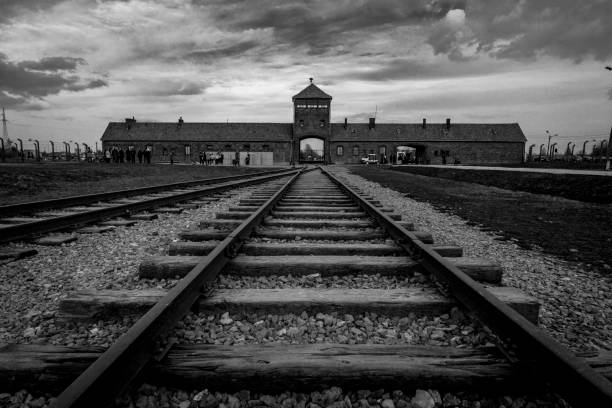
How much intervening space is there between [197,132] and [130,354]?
6297 cm

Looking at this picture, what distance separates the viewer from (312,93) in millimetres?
58875

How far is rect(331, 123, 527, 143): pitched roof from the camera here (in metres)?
61.2

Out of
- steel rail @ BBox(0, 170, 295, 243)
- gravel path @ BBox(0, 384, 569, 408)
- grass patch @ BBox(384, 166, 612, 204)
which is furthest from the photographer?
grass patch @ BBox(384, 166, 612, 204)

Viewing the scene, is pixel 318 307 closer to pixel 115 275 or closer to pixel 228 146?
pixel 115 275

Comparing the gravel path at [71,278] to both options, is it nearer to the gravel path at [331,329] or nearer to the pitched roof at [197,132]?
the gravel path at [331,329]

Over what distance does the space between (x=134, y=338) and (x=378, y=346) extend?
3.52 feet

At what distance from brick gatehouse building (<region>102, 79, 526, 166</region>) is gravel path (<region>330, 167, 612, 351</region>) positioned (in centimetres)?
5428

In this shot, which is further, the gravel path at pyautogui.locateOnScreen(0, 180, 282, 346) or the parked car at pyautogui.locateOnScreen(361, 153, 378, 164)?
the parked car at pyautogui.locateOnScreen(361, 153, 378, 164)

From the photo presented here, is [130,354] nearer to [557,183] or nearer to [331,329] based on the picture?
[331,329]

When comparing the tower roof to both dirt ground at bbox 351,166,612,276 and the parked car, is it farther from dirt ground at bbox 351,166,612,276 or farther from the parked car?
dirt ground at bbox 351,166,612,276

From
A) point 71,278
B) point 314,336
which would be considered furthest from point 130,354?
point 71,278

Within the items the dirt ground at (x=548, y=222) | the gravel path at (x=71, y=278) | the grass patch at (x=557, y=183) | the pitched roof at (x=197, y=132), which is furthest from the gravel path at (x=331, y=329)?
the pitched roof at (x=197, y=132)

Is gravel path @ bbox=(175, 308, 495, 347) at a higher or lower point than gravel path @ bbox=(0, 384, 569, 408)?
higher

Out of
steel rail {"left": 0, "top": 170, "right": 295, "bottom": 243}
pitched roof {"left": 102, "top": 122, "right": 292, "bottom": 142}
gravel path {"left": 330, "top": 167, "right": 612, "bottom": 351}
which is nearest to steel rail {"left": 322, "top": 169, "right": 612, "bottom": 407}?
gravel path {"left": 330, "top": 167, "right": 612, "bottom": 351}
